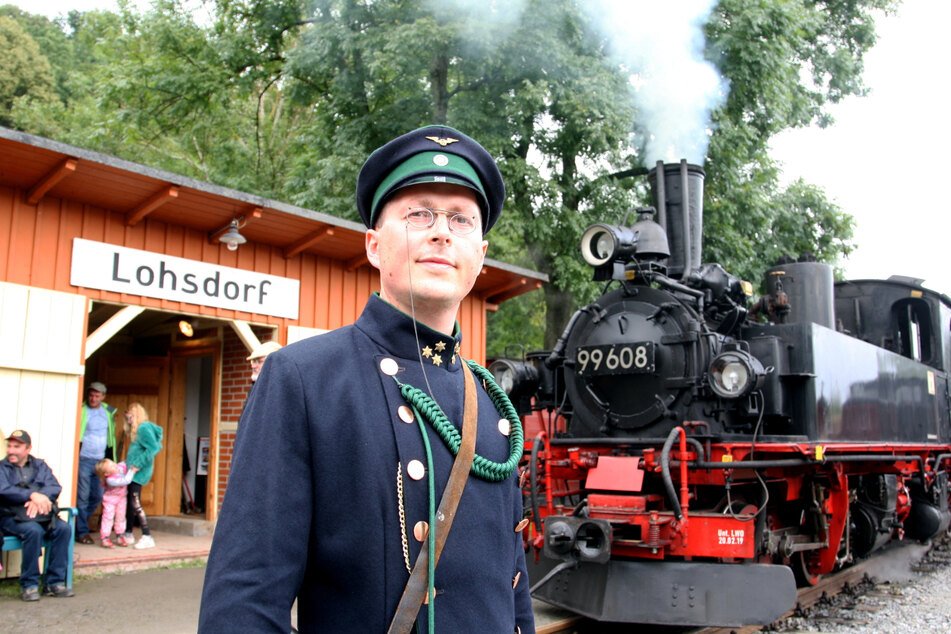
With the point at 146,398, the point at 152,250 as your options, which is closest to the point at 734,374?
the point at 152,250

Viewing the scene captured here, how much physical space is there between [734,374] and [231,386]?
17.1 ft

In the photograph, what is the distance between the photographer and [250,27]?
14078 mm

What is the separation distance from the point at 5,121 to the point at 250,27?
13032mm

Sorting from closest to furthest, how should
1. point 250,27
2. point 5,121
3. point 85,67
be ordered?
point 250,27 → point 5,121 → point 85,67

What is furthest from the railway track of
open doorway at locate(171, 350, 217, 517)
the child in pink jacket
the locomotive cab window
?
open doorway at locate(171, 350, 217, 517)

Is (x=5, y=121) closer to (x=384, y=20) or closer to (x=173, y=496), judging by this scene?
(x=384, y=20)

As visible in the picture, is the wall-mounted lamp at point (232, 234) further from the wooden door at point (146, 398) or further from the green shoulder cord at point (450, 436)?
the green shoulder cord at point (450, 436)

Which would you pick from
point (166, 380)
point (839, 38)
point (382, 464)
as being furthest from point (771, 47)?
point (382, 464)

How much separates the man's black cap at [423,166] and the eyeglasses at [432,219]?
53 millimetres

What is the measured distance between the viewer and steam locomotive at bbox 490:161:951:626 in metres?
4.80

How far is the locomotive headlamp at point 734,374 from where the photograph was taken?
16.7 feet

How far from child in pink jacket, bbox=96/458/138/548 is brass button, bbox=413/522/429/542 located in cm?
651

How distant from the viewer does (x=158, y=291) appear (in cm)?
650

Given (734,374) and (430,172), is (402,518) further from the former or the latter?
(734,374)
